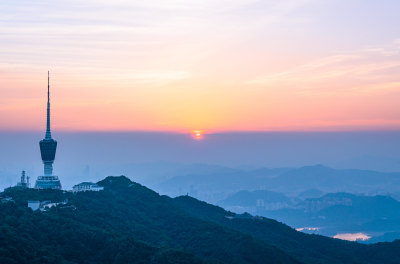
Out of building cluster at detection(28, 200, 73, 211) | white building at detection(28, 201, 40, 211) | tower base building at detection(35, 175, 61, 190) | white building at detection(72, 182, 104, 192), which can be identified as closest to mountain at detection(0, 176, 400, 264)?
building cluster at detection(28, 200, 73, 211)

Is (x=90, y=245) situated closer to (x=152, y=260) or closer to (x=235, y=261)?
(x=152, y=260)

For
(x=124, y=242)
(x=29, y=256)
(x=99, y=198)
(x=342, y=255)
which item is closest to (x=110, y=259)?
(x=124, y=242)

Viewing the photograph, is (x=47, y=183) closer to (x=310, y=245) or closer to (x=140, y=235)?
(x=140, y=235)

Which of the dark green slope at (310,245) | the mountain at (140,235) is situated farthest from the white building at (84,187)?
the dark green slope at (310,245)

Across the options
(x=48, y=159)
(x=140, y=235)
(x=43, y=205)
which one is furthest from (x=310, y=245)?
(x=48, y=159)

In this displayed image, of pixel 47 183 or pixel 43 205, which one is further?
pixel 47 183

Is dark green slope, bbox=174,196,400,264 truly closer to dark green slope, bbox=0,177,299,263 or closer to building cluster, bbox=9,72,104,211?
dark green slope, bbox=0,177,299,263

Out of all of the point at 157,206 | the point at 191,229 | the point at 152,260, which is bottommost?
the point at 152,260
